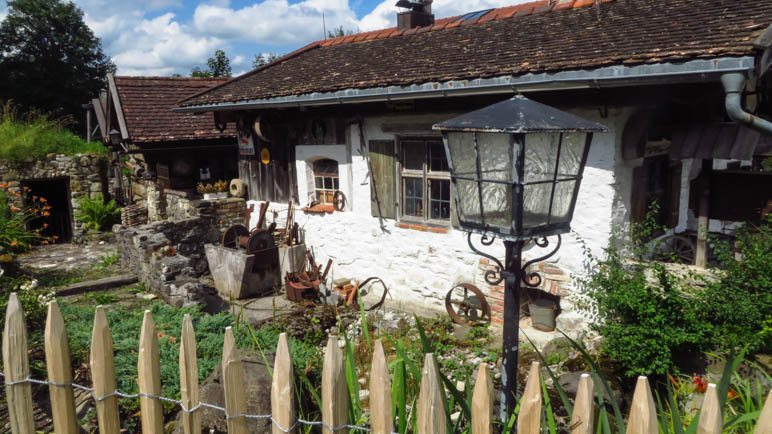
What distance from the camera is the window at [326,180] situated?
8.37 meters

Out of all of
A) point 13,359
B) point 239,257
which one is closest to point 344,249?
point 239,257

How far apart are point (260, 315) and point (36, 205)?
9.14m

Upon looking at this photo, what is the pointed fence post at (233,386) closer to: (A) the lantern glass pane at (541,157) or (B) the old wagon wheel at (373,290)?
(A) the lantern glass pane at (541,157)

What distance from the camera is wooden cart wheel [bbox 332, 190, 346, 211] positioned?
8.05 meters

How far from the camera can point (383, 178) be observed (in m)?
7.38

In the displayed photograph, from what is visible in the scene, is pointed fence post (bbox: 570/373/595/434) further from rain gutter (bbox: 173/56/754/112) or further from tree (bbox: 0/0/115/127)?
tree (bbox: 0/0/115/127)

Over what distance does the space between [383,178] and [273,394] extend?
570cm

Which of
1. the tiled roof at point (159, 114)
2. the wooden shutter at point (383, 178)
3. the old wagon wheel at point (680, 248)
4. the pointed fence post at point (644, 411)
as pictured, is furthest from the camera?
the tiled roof at point (159, 114)

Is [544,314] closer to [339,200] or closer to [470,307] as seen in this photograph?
[470,307]

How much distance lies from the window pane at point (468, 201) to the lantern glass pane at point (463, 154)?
0.05 m

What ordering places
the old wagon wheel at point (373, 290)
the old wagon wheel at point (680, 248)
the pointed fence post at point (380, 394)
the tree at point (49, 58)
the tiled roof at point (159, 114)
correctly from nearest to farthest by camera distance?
the pointed fence post at point (380, 394) < the old wagon wheel at point (680, 248) < the old wagon wheel at point (373, 290) < the tiled roof at point (159, 114) < the tree at point (49, 58)

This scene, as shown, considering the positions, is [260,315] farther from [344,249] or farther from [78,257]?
[78,257]

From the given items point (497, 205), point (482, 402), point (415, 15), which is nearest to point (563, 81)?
point (497, 205)

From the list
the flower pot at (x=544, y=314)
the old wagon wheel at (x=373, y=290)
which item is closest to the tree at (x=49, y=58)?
the old wagon wheel at (x=373, y=290)
